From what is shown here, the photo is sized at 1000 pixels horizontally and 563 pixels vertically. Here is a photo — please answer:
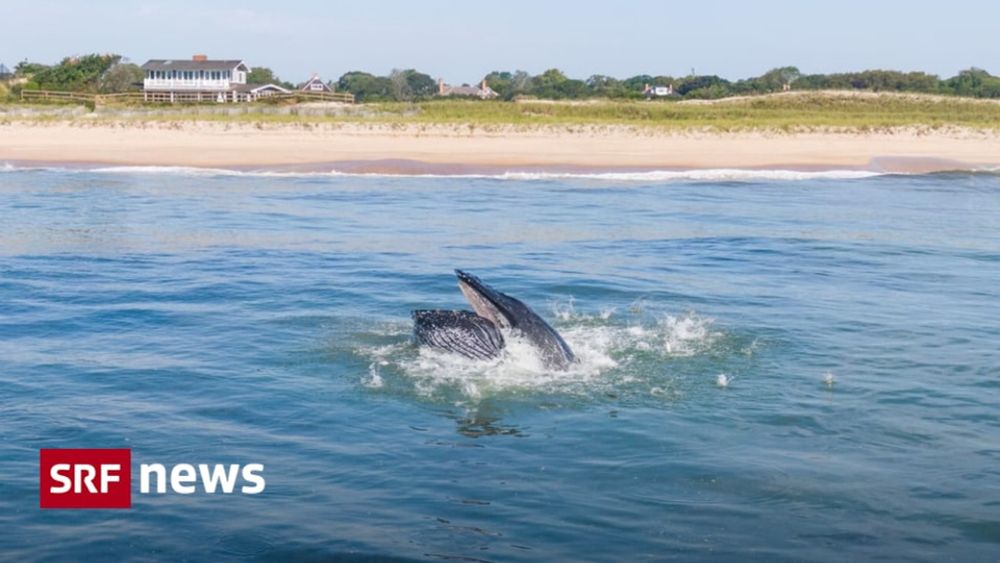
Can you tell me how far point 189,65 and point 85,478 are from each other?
80146 mm

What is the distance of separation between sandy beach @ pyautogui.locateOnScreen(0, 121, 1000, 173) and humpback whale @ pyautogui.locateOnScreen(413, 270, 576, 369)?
86.0ft

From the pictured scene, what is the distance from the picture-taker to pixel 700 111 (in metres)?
59.2

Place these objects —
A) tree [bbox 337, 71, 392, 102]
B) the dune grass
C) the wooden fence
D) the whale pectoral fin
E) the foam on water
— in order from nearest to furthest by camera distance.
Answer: the foam on water, the whale pectoral fin, the dune grass, the wooden fence, tree [bbox 337, 71, 392, 102]

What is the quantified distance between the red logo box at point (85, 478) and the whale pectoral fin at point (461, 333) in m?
3.29

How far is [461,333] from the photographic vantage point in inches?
420

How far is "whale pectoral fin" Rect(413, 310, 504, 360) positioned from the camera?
10.4 meters

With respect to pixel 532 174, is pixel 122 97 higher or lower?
higher

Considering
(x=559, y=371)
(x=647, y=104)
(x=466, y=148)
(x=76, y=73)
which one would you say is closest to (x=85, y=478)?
(x=559, y=371)

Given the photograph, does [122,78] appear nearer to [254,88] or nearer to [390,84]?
[254,88]

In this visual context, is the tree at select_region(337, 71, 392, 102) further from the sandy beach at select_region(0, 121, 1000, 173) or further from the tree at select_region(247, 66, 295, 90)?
the sandy beach at select_region(0, 121, 1000, 173)

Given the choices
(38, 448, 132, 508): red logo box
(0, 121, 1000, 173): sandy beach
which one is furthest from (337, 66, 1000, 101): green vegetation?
(38, 448, 132, 508): red logo box

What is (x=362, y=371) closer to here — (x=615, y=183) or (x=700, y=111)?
(x=615, y=183)

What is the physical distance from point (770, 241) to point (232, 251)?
9615mm

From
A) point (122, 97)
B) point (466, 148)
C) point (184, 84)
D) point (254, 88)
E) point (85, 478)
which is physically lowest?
point (85, 478)
